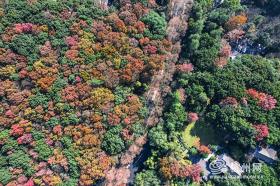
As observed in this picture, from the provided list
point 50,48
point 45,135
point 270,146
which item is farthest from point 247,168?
point 50,48

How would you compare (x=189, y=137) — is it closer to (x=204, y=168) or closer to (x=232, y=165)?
(x=204, y=168)

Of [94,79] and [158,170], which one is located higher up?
[94,79]

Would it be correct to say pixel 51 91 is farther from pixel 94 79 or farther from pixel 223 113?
pixel 223 113

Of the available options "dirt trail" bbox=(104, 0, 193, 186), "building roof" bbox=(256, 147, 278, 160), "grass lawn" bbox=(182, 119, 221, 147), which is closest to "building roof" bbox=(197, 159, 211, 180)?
"grass lawn" bbox=(182, 119, 221, 147)

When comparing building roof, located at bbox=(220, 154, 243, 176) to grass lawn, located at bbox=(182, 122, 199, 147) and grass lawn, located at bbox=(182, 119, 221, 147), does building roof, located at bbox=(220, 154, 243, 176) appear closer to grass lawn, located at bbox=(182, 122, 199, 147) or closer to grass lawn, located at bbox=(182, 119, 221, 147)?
grass lawn, located at bbox=(182, 119, 221, 147)

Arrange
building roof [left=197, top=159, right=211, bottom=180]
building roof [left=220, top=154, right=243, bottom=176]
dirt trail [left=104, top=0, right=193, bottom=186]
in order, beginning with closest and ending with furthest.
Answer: building roof [left=220, top=154, right=243, bottom=176] < dirt trail [left=104, top=0, right=193, bottom=186] < building roof [left=197, top=159, right=211, bottom=180]

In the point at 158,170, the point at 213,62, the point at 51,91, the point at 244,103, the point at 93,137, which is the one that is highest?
the point at 213,62

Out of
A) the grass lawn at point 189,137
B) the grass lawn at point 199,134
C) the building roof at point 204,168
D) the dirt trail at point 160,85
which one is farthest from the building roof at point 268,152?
the dirt trail at point 160,85
